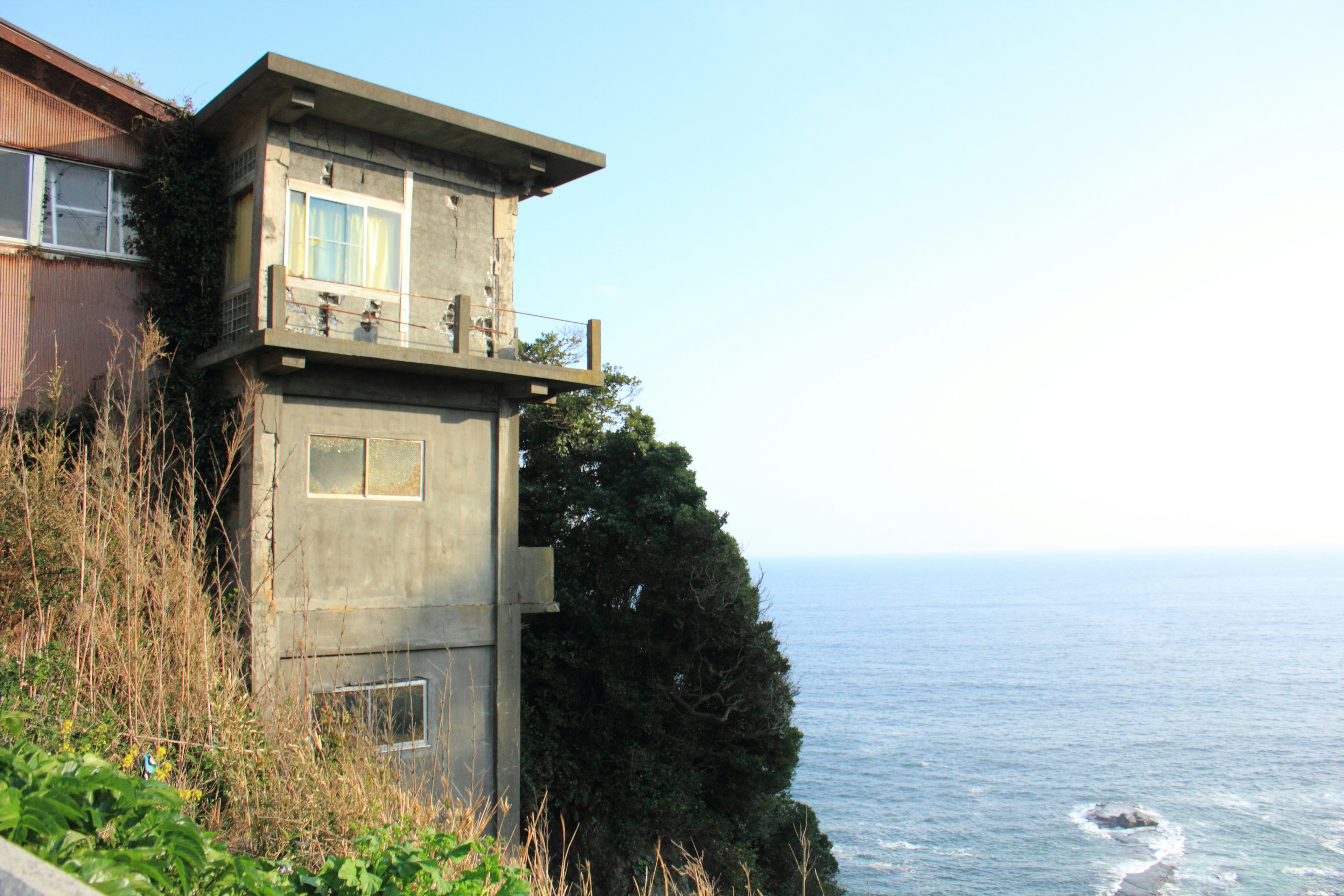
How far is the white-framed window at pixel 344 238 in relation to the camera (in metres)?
11.4

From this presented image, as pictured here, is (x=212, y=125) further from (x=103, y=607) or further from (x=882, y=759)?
(x=882, y=759)

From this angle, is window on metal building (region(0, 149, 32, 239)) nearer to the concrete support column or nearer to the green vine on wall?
the green vine on wall

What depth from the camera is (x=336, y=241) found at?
38.2 feet

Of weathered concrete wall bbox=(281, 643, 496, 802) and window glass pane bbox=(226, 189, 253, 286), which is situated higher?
window glass pane bbox=(226, 189, 253, 286)

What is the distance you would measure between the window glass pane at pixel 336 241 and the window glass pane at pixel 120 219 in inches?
97.7

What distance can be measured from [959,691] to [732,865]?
5126 cm

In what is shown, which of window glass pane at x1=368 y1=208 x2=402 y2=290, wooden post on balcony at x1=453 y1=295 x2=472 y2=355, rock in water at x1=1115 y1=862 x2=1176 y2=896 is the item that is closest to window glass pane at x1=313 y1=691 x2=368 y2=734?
wooden post on balcony at x1=453 y1=295 x2=472 y2=355

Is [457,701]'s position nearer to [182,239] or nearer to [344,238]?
[344,238]

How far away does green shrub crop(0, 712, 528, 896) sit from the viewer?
11.2 ft

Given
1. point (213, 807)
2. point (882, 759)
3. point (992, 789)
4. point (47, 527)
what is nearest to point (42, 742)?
point (213, 807)

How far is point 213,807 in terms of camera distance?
18.8 feet

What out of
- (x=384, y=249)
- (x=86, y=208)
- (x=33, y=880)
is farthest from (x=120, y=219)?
(x=33, y=880)

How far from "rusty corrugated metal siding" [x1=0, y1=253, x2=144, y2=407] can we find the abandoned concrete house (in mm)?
39

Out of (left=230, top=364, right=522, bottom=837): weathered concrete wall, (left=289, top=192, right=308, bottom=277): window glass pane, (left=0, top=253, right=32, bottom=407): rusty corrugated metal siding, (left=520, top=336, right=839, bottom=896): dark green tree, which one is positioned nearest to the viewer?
(left=230, top=364, right=522, bottom=837): weathered concrete wall
